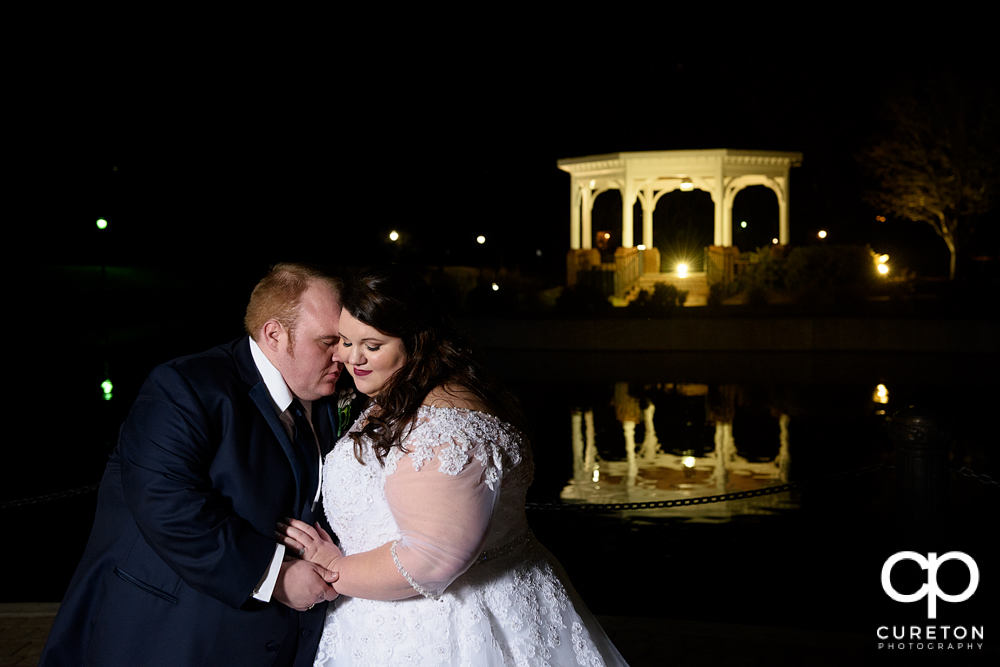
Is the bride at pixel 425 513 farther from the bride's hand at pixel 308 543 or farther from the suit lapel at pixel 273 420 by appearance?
the suit lapel at pixel 273 420

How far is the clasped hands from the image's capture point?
8.97 feet

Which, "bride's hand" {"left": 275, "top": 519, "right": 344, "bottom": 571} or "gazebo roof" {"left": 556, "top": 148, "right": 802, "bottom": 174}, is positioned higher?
"gazebo roof" {"left": 556, "top": 148, "right": 802, "bottom": 174}

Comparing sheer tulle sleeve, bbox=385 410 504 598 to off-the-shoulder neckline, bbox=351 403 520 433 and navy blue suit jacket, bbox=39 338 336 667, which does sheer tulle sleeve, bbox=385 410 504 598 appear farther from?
navy blue suit jacket, bbox=39 338 336 667

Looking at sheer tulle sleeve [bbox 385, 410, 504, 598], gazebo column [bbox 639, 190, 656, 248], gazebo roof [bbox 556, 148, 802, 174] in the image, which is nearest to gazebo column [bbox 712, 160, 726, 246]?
gazebo roof [bbox 556, 148, 802, 174]

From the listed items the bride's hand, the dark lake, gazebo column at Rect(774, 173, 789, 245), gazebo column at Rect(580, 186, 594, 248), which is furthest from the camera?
gazebo column at Rect(580, 186, 594, 248)

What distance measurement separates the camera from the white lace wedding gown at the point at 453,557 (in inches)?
99.7

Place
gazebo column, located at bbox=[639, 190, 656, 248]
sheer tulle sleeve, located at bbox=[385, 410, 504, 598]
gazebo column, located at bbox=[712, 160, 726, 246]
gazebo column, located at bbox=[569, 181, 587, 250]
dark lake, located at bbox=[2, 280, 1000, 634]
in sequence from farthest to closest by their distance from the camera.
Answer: gazebo column, located at bbox=[569, 181, 587, 250]
gazebo column, located at bbox=[639, 190, 656, 248]
gazebo column, located at bbox=[712, 160, 726, 246]
dark lake, located at bbox=[2, 280, 1000, 634]
sheer tulle sleeve, located at bbox=[385, 410, 504, 598]

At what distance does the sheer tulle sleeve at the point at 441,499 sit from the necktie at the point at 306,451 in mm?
470

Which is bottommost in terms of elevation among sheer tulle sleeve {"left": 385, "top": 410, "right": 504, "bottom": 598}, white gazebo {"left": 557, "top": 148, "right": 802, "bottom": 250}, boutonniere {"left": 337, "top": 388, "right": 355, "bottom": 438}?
sheer tulle sleeve {"left": 385, "top": 410, "right": 504, "bottom": 598}

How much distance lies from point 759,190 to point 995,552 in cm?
4404

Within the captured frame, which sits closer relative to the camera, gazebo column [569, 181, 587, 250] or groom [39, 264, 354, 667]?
groom [39, 264, 354, 667]

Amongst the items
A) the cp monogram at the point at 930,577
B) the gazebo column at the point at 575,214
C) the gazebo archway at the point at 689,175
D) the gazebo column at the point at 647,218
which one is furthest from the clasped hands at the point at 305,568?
the gazebo column at the point at 575,214

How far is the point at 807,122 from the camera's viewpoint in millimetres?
29531

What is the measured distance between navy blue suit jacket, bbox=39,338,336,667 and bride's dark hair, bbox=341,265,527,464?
0.35 meters
